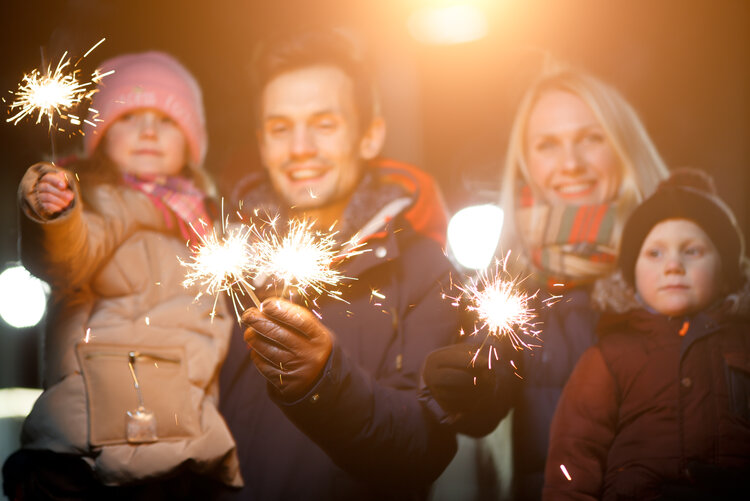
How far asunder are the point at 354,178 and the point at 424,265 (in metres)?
0.40

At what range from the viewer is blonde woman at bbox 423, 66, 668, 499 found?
189cm

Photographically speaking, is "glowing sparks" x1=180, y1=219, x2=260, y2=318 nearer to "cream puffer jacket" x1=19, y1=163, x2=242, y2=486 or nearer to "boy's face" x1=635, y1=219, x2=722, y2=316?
"cream puffer jacket" x1=19, y1=163, x2=242, y2=486

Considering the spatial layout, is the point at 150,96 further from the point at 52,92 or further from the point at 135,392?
the point at 135,392

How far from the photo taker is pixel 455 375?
1.65 meters

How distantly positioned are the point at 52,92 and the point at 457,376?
143cm

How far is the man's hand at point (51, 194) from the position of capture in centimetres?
156

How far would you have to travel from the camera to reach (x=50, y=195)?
156cm

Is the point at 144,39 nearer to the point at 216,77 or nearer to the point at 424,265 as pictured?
the point at 216,77

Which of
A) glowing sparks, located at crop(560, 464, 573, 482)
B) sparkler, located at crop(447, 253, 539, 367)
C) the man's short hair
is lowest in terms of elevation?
glowing sparks, located at crop(560, 464, 573, 482)

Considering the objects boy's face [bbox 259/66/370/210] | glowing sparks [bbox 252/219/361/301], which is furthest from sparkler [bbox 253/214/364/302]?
boy's face [bbox 259/66/370/210]

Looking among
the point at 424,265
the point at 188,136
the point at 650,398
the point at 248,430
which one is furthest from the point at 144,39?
the point at 650,398

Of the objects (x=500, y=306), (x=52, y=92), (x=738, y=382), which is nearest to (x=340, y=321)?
(x=500, y=306)

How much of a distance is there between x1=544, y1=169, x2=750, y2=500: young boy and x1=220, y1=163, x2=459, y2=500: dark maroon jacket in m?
0.44

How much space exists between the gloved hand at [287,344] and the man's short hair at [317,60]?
846 mm
